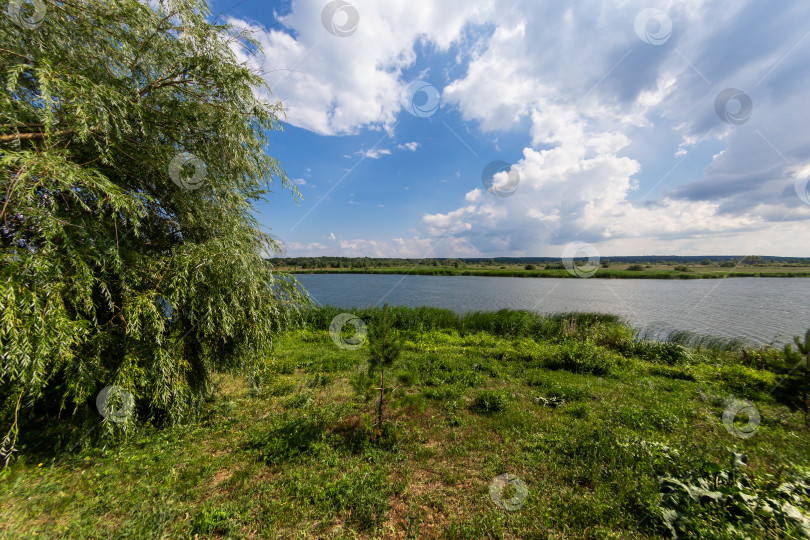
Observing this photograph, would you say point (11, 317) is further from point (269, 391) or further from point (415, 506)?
point (415, 506)

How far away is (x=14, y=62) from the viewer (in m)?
4.21

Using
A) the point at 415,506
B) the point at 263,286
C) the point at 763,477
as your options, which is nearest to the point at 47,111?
the point at 263,286
